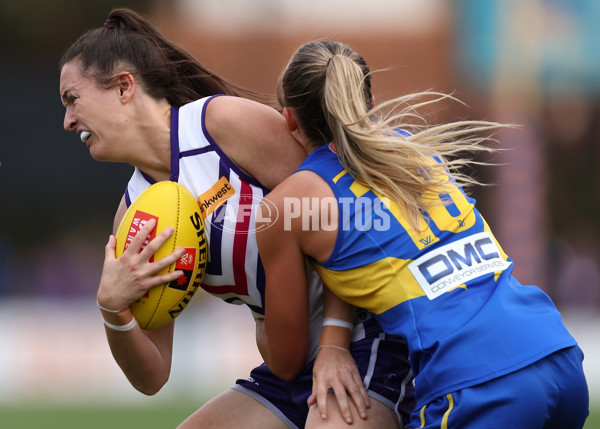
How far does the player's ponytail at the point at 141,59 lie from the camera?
3441mm

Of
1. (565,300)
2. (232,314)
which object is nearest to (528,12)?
(565,300)

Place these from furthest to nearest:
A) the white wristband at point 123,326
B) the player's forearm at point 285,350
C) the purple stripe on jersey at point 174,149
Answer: the purple stripe on jersey at point 174,149, the white wristband at point 123,326, the player's forearm at point 285,350

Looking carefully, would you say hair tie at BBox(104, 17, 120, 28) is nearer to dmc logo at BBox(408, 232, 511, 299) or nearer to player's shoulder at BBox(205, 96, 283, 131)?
player's shoulder at BBox(205, 96, 283, 131)

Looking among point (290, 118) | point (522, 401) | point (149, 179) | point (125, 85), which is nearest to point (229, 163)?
point (290, 118)

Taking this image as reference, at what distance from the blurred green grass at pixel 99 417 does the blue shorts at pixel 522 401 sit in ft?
18.5

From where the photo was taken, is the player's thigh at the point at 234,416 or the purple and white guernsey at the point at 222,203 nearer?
the purple and white guernsey at the point at 222,203

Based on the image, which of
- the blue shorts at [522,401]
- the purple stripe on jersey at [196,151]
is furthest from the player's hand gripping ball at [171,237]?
the blue shorts at [522,401]

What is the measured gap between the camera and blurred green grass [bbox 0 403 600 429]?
27.5ft

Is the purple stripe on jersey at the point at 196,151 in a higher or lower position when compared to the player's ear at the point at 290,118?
lower

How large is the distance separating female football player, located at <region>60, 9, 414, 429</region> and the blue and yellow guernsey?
0.29 metres

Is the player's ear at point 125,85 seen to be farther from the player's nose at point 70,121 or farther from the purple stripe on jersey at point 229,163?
the purple stripe on jersey at point 229,163

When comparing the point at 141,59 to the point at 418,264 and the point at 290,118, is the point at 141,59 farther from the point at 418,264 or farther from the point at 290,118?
the point at 418,264

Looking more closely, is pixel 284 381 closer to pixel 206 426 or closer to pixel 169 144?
pixel 206 426

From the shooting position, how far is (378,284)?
284cm
